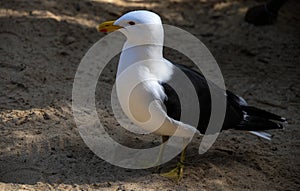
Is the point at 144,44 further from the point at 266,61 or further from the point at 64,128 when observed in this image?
the point at 266,61

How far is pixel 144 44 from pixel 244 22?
385cm

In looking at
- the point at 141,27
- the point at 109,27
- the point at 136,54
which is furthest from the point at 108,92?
the point at 141,27

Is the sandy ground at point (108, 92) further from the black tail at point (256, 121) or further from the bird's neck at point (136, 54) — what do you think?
the bird's neck at point (136, 54)

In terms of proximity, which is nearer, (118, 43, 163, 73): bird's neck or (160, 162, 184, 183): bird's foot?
(118, 43, 163, 73): bird's neck

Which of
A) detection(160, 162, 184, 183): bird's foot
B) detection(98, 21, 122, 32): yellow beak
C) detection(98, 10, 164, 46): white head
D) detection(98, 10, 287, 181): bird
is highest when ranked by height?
detection(98, 10, 164, 46): white head

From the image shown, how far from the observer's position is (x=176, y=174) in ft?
14.5

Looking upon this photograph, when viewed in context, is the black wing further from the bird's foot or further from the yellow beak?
the yellow beak

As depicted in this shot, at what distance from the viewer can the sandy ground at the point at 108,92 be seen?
4355 mm

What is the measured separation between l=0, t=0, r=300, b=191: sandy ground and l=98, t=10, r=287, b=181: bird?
47 cm

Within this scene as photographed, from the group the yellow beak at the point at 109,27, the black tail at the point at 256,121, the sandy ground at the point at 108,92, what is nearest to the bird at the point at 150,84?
the yellow beak at the point at 109,27

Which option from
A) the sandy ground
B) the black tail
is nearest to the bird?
the black tail

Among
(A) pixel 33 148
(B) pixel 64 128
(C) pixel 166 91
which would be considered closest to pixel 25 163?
(A) pixel 33 148

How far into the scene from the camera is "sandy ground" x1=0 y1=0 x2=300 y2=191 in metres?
4.36

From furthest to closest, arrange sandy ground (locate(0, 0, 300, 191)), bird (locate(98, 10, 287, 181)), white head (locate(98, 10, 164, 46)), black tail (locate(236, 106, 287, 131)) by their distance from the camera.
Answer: black tail (locate(236, 106, 287, 131))
sandy ground (locate(0, 0, 300, 191))
white head (locate(98, 10, 164, 46))
bird (locate(98, 10, 287, 181))
